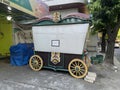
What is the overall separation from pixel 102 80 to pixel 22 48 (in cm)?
379

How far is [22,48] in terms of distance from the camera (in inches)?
269

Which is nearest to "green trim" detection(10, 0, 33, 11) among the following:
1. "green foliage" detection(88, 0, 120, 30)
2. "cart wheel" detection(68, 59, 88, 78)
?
"green foliage" detection(88, 0, 120, 30)

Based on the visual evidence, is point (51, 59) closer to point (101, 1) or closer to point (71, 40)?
point (71, 40)

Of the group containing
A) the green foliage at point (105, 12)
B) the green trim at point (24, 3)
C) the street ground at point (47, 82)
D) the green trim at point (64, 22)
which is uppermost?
the green trim at point (24, 3)

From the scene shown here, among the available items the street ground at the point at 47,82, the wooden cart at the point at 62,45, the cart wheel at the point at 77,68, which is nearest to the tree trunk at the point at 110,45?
the street ground at the point at 47,82

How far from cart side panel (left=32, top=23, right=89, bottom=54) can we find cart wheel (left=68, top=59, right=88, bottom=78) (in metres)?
0.36

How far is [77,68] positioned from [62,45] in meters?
1.02

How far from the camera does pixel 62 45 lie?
553cm

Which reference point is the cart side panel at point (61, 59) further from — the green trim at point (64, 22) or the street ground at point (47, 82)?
the green trim at point (64, 22)

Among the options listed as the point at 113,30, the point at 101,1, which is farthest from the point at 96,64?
the point at 101,1

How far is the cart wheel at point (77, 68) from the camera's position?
5.17 m

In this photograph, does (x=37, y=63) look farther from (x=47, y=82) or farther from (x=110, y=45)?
(x=110, y=45)

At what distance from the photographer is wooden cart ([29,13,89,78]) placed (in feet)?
17.1

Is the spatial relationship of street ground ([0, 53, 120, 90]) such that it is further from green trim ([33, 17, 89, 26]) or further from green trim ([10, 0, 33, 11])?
green trim ([10, 0, 33, 11])
